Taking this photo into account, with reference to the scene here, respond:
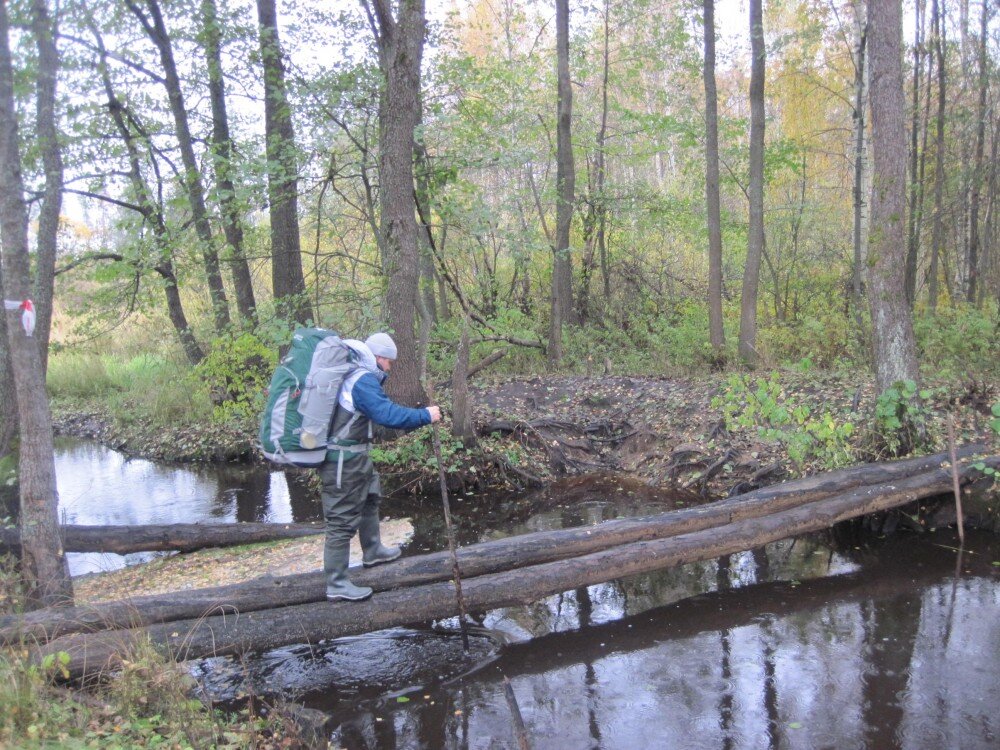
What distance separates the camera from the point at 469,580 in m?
6.18

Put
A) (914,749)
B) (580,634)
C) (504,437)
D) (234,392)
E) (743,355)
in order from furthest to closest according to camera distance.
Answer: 1. (743,355)
2. (234,392)
3. (504,437)
4. (580,634)
5. (914,749)

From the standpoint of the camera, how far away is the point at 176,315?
1688 cm

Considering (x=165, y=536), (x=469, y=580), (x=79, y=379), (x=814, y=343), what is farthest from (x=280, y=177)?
(x=79, y=379)

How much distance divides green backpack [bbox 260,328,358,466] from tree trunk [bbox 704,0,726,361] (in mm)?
11537

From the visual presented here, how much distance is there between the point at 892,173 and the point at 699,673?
19.7ft

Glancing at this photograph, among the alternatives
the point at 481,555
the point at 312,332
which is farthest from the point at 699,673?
the point at 312,332

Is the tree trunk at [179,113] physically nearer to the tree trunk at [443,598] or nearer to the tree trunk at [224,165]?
the tree trunk at [224,165]

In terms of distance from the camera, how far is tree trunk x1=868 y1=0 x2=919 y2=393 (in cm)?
821

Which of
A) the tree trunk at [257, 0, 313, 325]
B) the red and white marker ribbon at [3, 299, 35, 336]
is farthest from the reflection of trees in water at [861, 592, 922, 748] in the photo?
the tree trunk at [257, 0, 313, 325]

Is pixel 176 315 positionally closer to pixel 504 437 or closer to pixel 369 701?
pixel 504 437

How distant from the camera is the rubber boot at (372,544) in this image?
244 inches

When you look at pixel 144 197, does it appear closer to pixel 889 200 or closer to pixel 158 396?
pixel 158 396

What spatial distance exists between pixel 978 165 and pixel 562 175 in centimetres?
875

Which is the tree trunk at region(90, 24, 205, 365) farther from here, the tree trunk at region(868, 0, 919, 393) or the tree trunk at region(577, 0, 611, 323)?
the tree trunk at region(868, 0, 919, 393)
